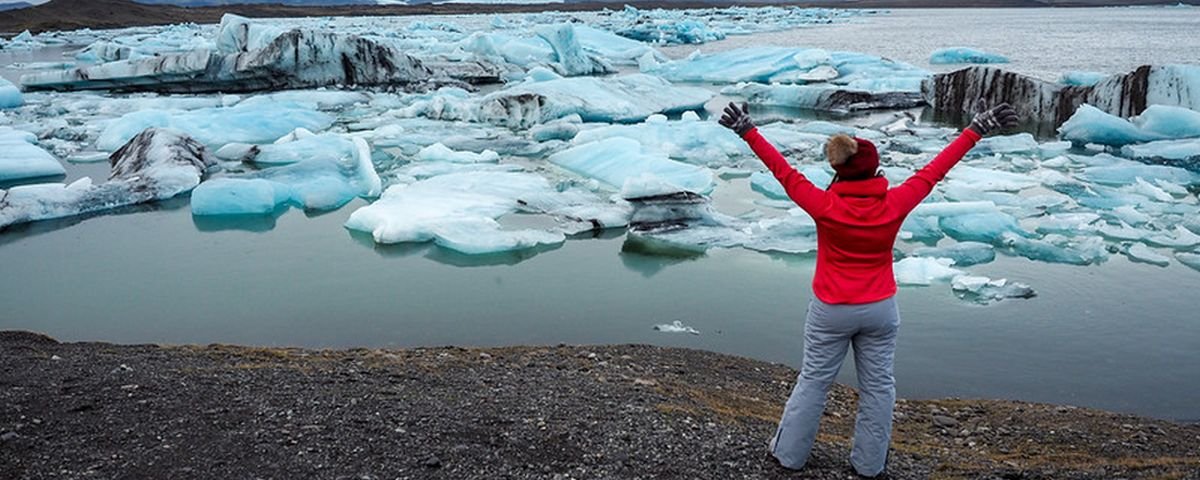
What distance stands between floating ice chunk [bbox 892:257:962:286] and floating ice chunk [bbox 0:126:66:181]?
24.9ft

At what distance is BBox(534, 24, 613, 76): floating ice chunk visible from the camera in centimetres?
1900

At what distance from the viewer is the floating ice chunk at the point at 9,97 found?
541 inches

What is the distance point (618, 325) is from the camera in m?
5.13

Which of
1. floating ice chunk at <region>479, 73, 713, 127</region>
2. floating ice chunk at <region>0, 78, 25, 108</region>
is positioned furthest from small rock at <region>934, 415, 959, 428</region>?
floating ice chunk at <region>0, 78, 25, 108</region>

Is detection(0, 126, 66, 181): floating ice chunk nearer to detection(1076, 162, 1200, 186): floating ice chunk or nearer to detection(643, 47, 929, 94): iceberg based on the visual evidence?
detection(1076, 162, 1200, 186): floating ice chunk

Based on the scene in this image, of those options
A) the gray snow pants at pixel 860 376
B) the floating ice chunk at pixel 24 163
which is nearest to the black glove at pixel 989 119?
the gray snow pants at pixel 860 376

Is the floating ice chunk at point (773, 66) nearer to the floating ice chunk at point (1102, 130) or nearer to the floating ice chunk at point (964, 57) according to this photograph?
the floating ice chunk at point (964, 57)

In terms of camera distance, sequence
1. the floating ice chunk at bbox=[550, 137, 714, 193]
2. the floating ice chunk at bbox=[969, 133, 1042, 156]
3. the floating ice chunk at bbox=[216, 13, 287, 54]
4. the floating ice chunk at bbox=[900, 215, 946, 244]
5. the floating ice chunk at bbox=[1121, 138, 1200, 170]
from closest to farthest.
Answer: the floating ice chunk at bbox=[900, 215, 946, 244]
the floating ice chunk at bbox=[550, 137, 714, 193]
the floating ice chunk at bbox=[1121, 138, 1200, 170]
the floating ice chunk at bbox=[969, 133, 1042, 156]
the floating ice chunk at bbox=[216, 13, 287, 54]

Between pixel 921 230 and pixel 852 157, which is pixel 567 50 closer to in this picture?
pixel 921 230

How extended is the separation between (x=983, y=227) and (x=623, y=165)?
10.6 ft

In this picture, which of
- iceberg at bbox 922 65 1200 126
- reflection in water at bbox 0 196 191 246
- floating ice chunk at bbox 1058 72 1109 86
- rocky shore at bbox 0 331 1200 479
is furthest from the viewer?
floating ice chunk at bbox 1058 72 1109 86

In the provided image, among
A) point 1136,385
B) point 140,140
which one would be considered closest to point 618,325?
point 1136,385

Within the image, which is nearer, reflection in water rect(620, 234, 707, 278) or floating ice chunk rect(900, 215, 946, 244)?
reflection in water rect(620, 234, 707, 278)

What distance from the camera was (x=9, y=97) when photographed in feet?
45.4
